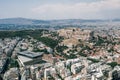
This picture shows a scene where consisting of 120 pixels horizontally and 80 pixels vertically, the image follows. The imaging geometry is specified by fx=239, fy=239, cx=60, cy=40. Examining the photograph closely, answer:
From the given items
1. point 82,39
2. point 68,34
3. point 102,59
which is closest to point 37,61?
point 102,59

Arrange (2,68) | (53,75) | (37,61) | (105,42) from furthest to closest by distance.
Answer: (105,42) < (37,61) < (2,68) < (53,75)

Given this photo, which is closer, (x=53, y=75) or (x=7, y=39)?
(x=53, y=75)

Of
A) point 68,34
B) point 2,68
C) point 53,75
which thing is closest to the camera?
point 53,75

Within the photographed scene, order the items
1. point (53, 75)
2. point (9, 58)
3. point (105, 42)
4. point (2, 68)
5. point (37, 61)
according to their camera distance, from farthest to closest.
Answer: point (105, 42) < point (9, 58) < point (37, 61) < point (2, 68) < point (53, 75)

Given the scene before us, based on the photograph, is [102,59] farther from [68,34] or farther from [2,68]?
[68,34]

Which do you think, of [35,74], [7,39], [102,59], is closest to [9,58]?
[35,74]

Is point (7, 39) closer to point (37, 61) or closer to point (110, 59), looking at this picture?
point (37, 61)

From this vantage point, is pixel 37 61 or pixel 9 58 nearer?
pixel 37 61

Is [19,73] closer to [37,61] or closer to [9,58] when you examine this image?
[37,61]

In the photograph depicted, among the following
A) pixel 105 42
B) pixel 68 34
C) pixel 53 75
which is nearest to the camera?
pixel 53 75
